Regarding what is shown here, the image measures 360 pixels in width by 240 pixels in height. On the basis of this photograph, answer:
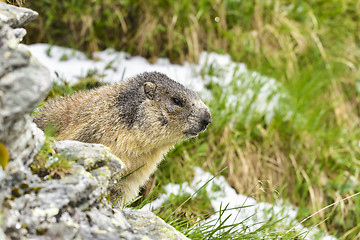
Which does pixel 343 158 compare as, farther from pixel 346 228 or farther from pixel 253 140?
pixel 253 140

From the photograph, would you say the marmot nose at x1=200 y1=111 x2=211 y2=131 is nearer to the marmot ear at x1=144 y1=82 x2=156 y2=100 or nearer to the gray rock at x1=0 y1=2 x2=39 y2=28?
the marmot ear at x1=144 y1=82 x2=156 y2=100

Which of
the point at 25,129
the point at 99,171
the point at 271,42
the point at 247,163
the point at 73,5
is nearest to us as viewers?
the point at 25,129

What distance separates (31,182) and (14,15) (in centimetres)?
100

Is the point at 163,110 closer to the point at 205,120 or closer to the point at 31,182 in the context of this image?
the point at 205,120

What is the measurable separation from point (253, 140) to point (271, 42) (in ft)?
7.35

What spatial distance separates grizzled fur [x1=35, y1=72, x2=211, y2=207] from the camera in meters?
3.69

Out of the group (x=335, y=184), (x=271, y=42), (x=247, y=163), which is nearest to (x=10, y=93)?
(x=247, y=163)

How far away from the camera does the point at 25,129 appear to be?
88.4 inches

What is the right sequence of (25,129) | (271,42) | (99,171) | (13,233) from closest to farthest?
(13,233)
(25,129)
(99,171)
(271,42)

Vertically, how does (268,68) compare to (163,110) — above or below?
below

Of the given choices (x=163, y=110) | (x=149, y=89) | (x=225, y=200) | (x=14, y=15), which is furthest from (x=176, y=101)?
(x=14, y=15)

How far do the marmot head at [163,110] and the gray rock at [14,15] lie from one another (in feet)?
4.77

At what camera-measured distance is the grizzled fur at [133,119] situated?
3.69 m

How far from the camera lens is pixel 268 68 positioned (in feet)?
22.6
